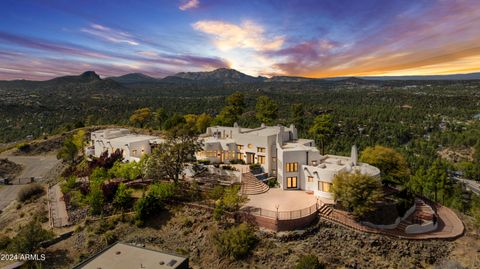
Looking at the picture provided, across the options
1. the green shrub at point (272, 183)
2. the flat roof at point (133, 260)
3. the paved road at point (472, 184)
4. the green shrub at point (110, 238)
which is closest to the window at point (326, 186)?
the green shrub at point (272, 183)

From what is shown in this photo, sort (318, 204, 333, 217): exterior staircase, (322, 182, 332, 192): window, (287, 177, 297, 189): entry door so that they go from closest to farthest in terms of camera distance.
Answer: (318, 204, 333, 217): exterior staircase → (322, 182, 332, 192): window → (287, 177, 297, 189): entry door

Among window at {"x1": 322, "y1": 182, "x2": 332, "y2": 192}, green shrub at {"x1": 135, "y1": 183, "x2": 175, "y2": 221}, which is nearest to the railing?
window at {"x1": 322, "y1": 182, "x2": 332, "y2": 192}

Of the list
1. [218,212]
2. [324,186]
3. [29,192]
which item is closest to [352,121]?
[324,186]

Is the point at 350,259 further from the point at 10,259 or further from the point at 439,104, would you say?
the point at 439,104

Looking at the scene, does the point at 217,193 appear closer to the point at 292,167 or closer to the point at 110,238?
the point at 292,167

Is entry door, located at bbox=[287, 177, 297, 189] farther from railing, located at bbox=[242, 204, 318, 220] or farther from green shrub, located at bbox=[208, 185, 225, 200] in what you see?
green shrub, located at bbox=[208, 185, 225, 200]

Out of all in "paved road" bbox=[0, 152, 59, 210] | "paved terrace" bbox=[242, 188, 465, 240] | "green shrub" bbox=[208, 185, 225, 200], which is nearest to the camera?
"paved terrace" bbox=[242, 188, 465, 240]

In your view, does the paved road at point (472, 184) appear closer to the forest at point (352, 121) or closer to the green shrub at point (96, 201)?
the forest at point (352, 121)
